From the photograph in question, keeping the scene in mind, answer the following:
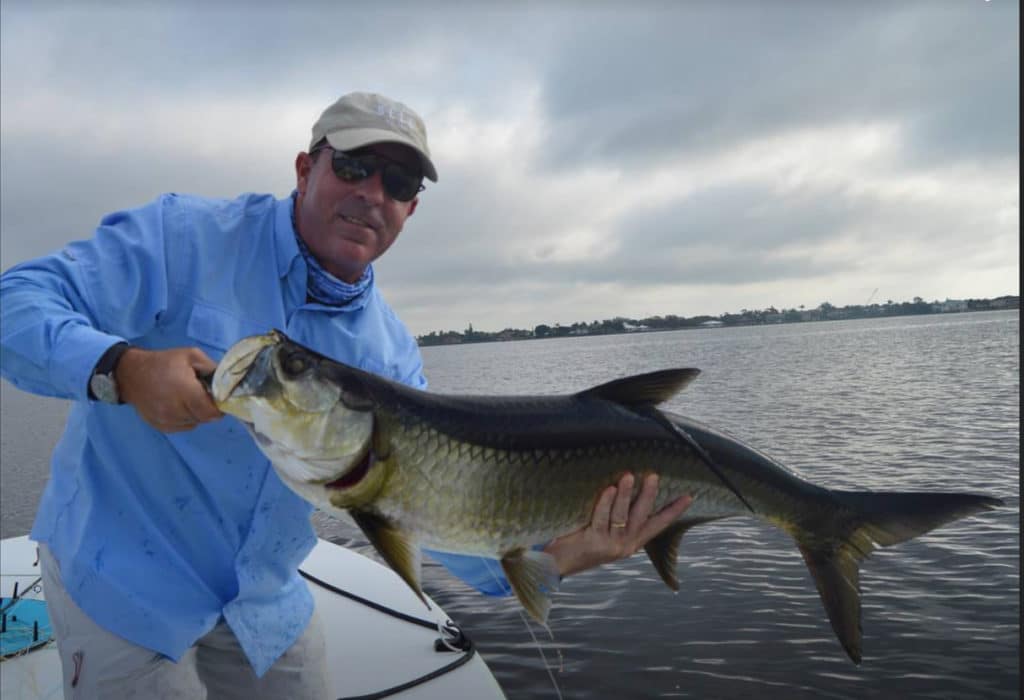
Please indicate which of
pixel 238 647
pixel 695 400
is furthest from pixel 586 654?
pixel 695 400

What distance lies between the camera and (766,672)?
812 cm

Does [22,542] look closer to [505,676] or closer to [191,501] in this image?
Answer: [505,676]

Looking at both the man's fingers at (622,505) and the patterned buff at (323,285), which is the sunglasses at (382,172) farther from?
the man's fingers at (622,505)

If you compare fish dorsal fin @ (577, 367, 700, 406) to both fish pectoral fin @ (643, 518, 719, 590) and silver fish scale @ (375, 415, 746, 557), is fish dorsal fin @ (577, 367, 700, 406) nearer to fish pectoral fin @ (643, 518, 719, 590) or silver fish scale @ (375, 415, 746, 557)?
silver fish scale @ (375, 415, 746, 557)

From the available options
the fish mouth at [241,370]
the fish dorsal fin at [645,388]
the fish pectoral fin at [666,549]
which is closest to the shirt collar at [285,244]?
the fish mouth at [241,370]

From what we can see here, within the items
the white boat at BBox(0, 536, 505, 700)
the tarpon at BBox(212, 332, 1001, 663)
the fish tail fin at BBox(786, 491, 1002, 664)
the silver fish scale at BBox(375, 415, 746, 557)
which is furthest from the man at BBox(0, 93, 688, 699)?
the white boat at BBox(0, 536, 505, 700)

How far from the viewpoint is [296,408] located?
7.98 feet

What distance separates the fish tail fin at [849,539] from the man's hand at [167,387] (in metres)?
2.80

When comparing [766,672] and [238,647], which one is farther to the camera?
[766,672]

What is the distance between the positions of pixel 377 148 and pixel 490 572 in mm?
2383

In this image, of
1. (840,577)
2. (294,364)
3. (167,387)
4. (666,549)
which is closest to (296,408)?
(294,364)

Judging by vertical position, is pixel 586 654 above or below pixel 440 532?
below

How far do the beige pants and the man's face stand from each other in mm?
1925

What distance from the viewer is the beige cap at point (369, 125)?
3330 mm
